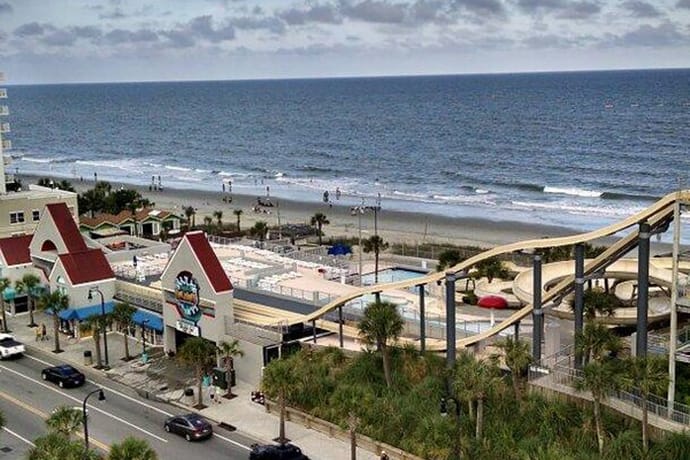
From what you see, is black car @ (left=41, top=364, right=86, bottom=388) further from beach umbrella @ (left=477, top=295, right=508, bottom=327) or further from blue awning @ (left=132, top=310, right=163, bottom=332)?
beach umbrella @ (left=477, top=295, right=508, bottom=327)

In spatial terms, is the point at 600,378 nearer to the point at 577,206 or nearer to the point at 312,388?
the point at 312,388

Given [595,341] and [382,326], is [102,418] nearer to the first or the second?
[382,326]

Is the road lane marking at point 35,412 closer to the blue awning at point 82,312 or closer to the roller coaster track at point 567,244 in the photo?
the blue awning at point 82,312

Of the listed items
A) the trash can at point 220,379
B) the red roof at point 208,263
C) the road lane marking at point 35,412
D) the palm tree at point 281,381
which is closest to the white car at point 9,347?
the road lane marking at point 35,412

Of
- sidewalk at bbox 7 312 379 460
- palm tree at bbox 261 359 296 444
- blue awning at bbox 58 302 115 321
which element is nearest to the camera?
palm tree at bbox 261 359 296 444

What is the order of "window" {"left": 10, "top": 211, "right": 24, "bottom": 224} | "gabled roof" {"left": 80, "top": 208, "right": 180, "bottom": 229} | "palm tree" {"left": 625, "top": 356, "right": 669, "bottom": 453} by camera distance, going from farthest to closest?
"gabled roof" {"left": 80, "top": 208, "right": 180, "bottom": 229} < "window" {"left": 10, "top": 211, "right": 24, "bottom": 224} < "palm tree" {"left": 625, "top": 356, "right": 669, "bottom": 453}

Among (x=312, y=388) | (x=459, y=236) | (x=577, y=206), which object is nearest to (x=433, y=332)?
(x=312, y=388)

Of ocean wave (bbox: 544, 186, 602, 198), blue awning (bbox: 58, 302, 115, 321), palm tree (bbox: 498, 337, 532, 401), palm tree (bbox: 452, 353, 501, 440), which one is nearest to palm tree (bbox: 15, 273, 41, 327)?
blue awning (bbox: 58, 302, 115, 321)
